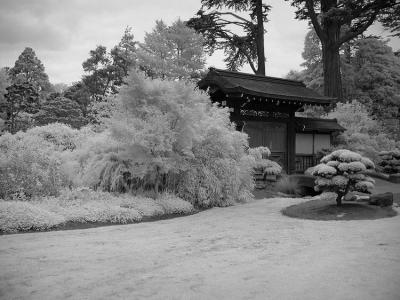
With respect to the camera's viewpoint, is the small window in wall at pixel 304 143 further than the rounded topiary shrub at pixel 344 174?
Yes

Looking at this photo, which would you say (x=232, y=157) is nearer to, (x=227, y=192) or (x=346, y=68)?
(x=227, y=192)

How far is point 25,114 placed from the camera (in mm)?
24859

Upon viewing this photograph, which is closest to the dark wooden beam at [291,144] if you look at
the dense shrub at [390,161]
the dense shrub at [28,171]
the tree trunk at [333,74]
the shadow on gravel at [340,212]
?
the dense shrub at [390,161]

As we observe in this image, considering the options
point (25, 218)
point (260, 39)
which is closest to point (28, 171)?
point (25, 218)

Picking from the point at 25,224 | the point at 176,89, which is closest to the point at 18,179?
the point at 25,224

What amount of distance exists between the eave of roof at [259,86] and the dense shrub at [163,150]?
4.90 m

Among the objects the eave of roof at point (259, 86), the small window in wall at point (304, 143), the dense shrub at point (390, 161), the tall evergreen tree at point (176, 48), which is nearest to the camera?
the eave of roof at point (259, 86)

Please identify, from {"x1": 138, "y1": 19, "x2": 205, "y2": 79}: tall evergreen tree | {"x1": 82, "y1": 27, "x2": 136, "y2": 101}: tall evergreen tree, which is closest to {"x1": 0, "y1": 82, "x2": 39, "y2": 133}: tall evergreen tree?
{"x1": 82, "y1": 27, "x2": 136, "y2": 101}: tall evergreen tree

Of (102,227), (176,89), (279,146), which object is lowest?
(102,227)

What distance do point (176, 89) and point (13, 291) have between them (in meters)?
7.28

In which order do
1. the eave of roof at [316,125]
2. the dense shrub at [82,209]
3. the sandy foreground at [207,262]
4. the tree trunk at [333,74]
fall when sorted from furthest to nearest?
1. the tree trunk at [333,74]
2. the eave of roof at [316,125]
3. the dense shrub at [82,209]
4. the sandy foreground at [207,262]

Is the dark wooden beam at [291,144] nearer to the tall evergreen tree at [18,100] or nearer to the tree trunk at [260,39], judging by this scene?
the tree trunk at [260,39]

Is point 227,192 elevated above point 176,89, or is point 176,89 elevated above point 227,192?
point 176,89

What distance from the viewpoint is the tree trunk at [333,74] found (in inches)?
902
